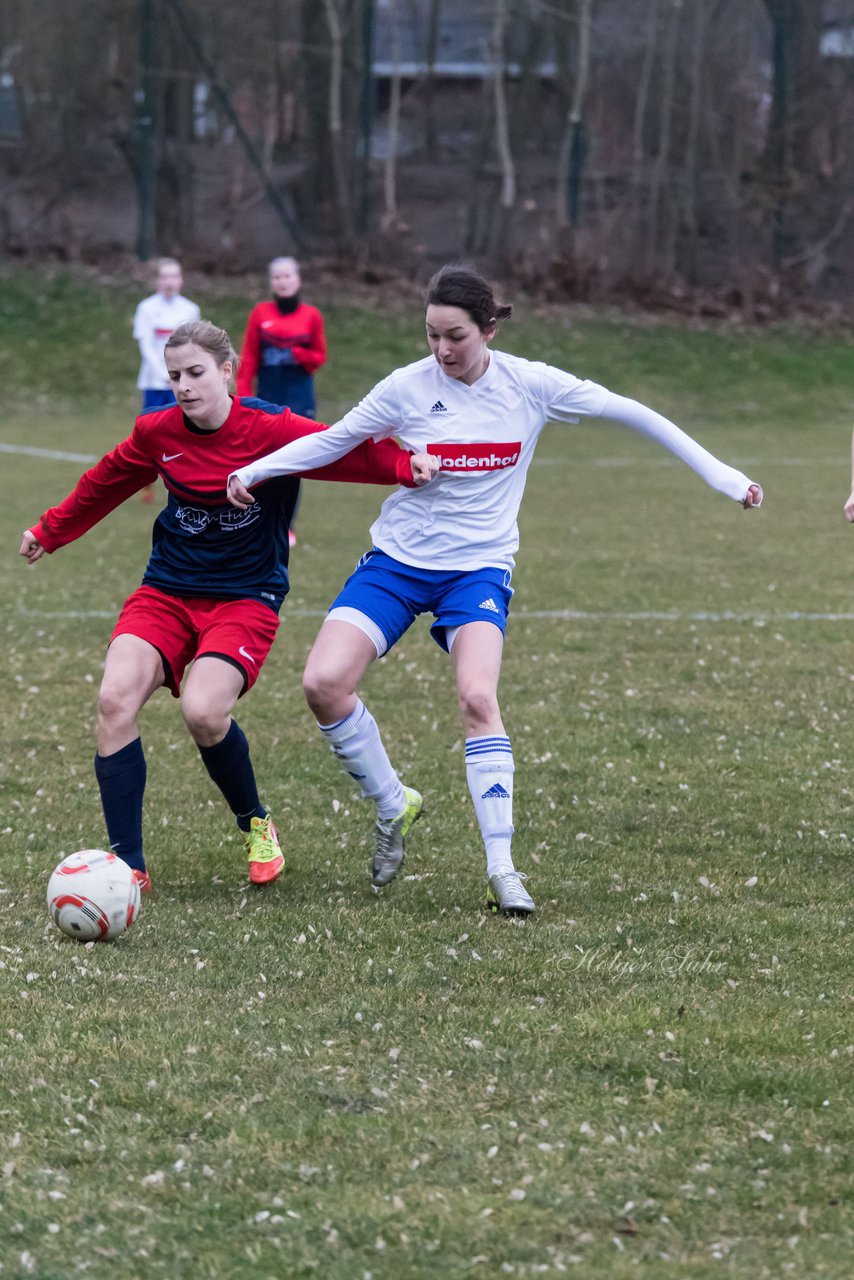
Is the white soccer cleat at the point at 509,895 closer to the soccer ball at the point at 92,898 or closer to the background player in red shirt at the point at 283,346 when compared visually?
the soccer ball at the point at 92,898

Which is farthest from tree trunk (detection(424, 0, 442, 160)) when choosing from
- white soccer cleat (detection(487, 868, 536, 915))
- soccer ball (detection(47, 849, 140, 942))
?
soccer ball (detection(47, 849, 140, 942))

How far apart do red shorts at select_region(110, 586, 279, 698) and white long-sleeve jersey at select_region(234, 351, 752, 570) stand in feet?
1.92

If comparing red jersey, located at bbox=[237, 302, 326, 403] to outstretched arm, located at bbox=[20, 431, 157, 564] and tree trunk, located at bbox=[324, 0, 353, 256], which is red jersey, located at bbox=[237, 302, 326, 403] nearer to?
outstretched arm, located at bbox=[20, 431, 157, 564]

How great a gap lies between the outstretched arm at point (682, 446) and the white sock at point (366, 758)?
1.46 meters

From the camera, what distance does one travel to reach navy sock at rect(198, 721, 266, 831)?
6289 millimetres

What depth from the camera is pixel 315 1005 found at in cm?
496

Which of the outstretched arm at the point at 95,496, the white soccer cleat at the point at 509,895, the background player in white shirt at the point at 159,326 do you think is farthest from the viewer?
the background player in white shirt at the point at 159,326

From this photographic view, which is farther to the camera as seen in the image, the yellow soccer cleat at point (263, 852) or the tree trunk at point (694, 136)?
the tree trunk at point (694, 136)

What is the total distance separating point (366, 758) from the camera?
6.33m

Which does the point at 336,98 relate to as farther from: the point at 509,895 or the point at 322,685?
the point at 509,895

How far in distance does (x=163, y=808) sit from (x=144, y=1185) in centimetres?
361

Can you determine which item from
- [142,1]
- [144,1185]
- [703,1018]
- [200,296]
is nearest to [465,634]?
[703,1018]

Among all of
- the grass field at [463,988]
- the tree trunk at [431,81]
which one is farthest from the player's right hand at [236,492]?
the tree trunk at [431,81]

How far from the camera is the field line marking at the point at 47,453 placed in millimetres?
20844
